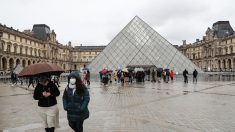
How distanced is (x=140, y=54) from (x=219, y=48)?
162 ft

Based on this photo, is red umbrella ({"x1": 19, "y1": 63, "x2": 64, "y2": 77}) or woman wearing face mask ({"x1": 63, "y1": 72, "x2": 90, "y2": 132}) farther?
red umbrella ({"x1": 19, "y1": 63, "x2": 64, "y2": 77})

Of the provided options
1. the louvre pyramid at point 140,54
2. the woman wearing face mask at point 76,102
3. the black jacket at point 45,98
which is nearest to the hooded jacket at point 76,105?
the woman wearing face mask at point 76,102

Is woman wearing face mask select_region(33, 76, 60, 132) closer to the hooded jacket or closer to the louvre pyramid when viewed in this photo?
the hooded jacket

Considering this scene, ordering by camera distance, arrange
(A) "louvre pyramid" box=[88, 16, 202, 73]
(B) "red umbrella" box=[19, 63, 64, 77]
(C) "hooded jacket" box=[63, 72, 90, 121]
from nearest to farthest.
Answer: (C) "hooded jacket" box=[63, 72, 90, 121], (B) "red umbrella" box=[19, 63, 64, 77], (A) "louvre pyramid" box=[88, 16, 202, 73]

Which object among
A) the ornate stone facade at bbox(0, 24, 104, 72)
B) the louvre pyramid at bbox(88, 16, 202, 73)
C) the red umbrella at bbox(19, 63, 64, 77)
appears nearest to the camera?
the red umbrella at bbox(19, 63, 64, 77)

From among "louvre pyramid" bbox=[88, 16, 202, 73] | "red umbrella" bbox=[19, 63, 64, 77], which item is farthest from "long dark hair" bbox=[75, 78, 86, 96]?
"louvre pyramid" bbox=[88, 16, 202, 73]

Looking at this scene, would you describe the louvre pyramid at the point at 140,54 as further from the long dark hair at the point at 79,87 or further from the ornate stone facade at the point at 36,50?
the long dark hair at the point at 79,87

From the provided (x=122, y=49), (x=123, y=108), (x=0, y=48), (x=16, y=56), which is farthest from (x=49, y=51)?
(x=123, y=108)

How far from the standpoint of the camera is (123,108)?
7973 millimetres

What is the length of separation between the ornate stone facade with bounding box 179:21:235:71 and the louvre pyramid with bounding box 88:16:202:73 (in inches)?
1576

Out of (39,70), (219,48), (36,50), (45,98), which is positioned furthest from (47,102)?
(219,48)

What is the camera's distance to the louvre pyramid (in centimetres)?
2622

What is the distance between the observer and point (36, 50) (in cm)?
6575

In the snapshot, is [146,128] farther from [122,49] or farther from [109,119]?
[122,49]
